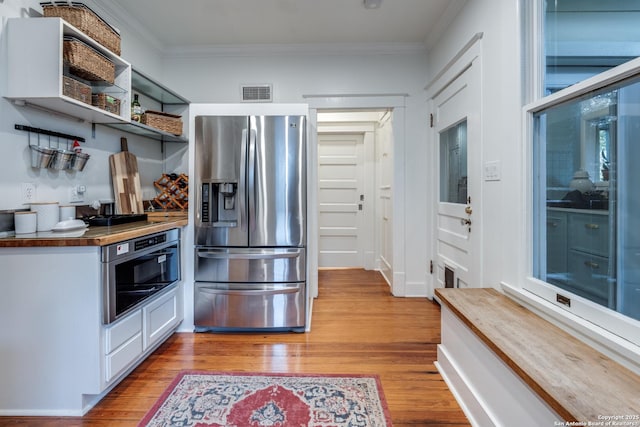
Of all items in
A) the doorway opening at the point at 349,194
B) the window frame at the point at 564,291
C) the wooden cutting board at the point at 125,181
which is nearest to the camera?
the window frame at the point at 564,291

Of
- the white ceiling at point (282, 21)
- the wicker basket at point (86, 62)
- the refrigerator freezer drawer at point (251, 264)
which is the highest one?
the white ceiling at point (282, 21)

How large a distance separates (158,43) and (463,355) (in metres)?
3.89

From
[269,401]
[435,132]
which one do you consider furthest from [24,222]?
[435,132]

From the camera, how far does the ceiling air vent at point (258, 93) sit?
335cm

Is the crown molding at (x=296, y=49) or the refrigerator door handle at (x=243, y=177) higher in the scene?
the crown molding at (x=296, y=49)

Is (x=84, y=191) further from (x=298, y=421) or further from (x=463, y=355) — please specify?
(x=463, y=355)

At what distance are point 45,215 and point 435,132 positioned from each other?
3.25 m

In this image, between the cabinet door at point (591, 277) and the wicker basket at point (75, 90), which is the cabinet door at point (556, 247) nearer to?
the cabinet door at point (591, 277)

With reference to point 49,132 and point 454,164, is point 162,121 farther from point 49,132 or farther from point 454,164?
point 454,164

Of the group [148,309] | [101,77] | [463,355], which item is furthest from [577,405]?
[101,77]

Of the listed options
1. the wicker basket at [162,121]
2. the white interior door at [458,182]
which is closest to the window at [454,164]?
the white interior door at [458,182]

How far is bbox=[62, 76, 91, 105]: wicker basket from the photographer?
1769 mm

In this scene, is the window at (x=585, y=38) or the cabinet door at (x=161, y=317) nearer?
the window at (x=585, y=38)

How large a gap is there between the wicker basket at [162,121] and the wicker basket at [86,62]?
1.68ft
